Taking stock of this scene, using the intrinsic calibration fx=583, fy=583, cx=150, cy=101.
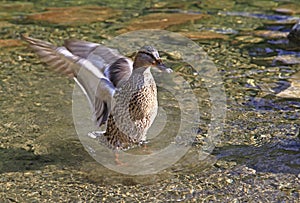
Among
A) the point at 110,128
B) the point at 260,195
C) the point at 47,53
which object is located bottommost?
the point at 260,195

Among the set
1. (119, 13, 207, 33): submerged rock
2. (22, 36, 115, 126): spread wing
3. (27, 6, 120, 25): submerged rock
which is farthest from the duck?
(27, 6, 120, 25): submerged rock

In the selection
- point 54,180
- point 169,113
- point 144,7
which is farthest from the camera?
point 144,7

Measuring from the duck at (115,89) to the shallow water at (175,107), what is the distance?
32cm

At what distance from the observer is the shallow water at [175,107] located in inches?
154

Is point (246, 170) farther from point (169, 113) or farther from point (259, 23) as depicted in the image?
point (259, 23)

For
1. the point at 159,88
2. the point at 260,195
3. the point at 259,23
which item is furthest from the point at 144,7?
the point at 260,195

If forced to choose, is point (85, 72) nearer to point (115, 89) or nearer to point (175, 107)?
point (115, 89)

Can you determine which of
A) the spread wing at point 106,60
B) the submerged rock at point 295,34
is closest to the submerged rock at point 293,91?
the submerged rock at point 295,34

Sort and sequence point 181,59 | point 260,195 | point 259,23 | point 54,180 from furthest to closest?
point 259,23
point 181,59
point 54,180
point 260,195

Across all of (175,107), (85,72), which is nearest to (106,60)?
(85,72)

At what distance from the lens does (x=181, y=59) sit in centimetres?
→ 632

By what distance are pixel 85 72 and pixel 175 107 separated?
134cm

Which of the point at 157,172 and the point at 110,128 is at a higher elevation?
the point at 110,128

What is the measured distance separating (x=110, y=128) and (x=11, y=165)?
2.50 ft
